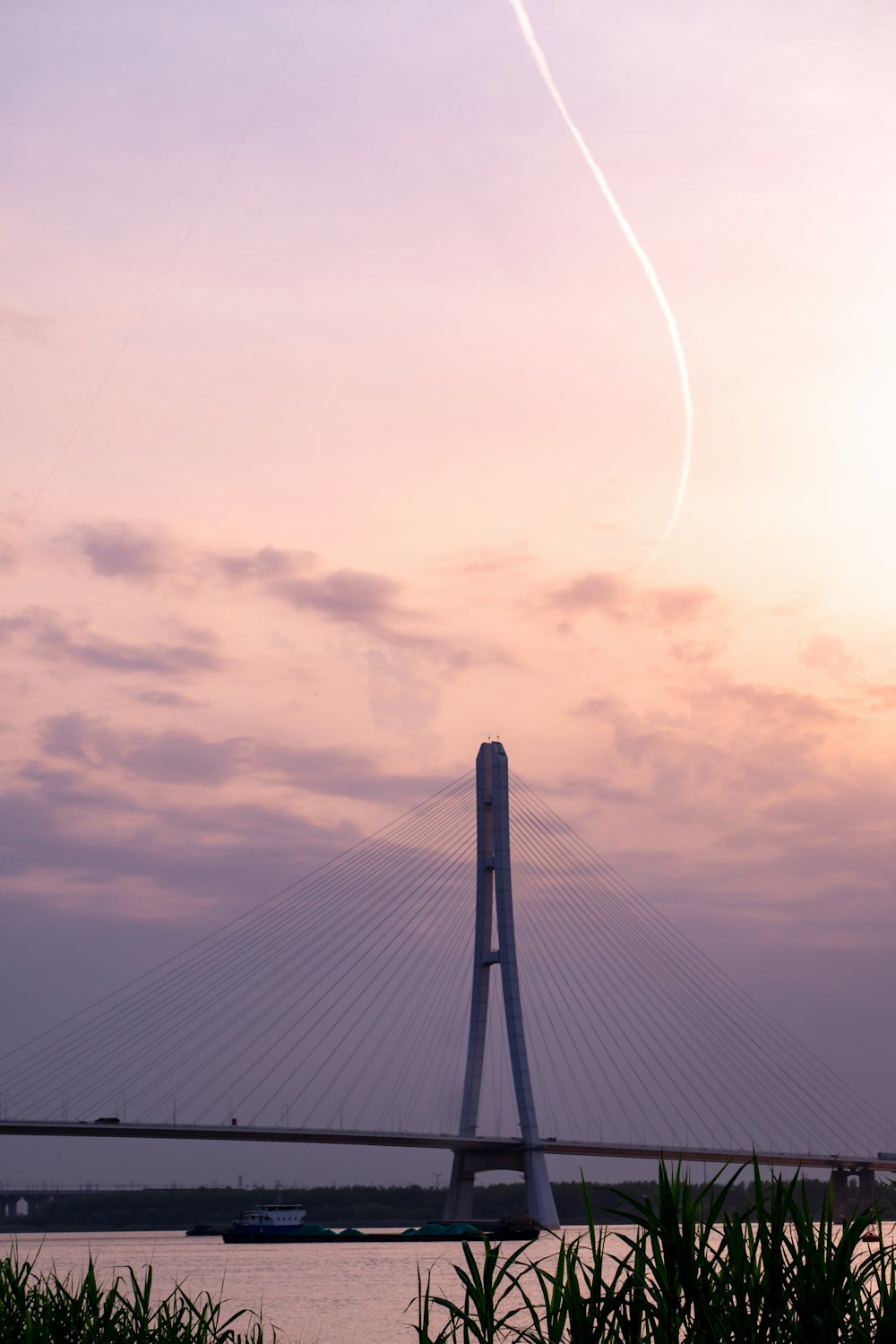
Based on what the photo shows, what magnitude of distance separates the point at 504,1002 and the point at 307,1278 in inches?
433

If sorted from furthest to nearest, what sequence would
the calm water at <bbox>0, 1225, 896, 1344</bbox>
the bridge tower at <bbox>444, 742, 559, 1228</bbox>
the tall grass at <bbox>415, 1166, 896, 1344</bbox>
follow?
the bridge tower at <bbox>444, 742, 559, 1228</bbox> → the calm water at <bbox>0, 1225, 896, 1344</bbox> → the tall grass at <bbox>415, 1166, 896, 1344</bbox>

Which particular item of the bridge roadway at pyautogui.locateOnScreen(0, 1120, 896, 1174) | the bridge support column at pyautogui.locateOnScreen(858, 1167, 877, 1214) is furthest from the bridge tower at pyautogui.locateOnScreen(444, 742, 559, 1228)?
the bridge support column at pyautogui.locateOnScreen(858, 1167, 877, 1214)

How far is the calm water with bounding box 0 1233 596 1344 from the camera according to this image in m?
34.9

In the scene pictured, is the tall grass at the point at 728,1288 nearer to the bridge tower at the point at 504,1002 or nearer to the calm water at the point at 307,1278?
the calm water at the point at 307,1278

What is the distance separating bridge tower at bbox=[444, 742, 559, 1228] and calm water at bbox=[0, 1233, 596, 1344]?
12.9ft

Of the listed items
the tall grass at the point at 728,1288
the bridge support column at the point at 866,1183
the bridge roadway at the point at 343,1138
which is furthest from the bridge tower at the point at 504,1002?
the tall grass at the point at 728,1288

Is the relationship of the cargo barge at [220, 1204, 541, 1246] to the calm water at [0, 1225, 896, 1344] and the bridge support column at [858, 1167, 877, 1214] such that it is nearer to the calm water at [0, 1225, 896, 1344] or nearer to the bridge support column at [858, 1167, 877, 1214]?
the calm water at [0, 1225, 896, 1344]

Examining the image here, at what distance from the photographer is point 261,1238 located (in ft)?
243

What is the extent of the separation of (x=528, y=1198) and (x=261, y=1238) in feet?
78.7

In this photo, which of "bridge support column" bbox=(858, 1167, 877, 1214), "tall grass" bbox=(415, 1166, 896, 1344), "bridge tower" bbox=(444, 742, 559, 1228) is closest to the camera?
"tall grass" bbox=(415, 1166, 896, 1344)

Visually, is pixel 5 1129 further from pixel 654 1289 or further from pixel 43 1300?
pixel 654 1289

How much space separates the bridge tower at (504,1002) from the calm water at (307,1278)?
12.9 feet

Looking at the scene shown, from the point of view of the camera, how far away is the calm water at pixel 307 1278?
34906mm

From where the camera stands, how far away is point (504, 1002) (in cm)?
5231
